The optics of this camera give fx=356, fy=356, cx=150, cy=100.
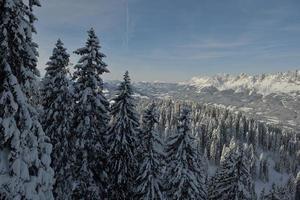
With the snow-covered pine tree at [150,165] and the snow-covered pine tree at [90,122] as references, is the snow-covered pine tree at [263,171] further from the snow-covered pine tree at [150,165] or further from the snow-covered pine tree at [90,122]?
the snow-covered pine tree at [90,122]

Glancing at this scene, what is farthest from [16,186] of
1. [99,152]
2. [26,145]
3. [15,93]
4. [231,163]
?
[231,163]

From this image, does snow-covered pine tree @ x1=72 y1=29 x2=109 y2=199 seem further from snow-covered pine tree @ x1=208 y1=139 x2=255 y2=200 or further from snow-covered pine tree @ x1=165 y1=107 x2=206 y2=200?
snow-covered pine tree @ x1=208 y1=139 x2=255 y2=200

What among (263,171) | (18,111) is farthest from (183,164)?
(263,171)

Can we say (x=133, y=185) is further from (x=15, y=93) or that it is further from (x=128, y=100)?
(x=15, y=93)

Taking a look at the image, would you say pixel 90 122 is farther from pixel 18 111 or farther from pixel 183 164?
pixel 18 111

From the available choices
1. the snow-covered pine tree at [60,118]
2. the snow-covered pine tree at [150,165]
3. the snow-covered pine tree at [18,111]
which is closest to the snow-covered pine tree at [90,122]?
the snow-covered pine tree at [60,118]
